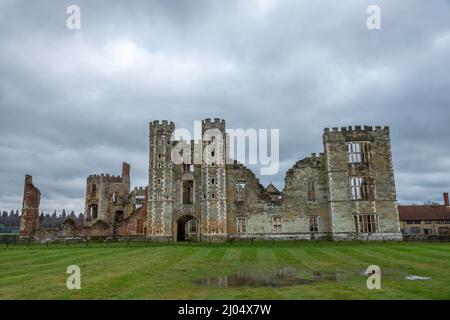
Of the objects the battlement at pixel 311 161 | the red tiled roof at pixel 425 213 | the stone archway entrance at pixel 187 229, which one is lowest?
the stone archway entrance at pixel 187 229

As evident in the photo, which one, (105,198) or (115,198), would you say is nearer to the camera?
(105,198)

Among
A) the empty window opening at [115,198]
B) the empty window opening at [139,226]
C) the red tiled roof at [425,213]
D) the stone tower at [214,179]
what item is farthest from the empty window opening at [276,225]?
the red tiled roof at [425,213]

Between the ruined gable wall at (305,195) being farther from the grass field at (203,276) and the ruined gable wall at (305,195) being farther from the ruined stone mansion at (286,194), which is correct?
the grass field at (203,276)

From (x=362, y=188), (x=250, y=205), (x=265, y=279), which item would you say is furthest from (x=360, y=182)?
(x=265, y=279)

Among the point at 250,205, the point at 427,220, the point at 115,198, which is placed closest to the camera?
the point at 250,205

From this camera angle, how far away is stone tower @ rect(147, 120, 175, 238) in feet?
129

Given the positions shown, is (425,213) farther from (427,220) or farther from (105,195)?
(105,195)

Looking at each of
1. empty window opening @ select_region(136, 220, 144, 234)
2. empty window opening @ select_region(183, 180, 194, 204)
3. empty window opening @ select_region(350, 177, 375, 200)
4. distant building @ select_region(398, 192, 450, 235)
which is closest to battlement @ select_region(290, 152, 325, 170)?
empty window opening @ select_region(350, 177, 375, 200)

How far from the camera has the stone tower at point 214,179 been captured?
1531 inches

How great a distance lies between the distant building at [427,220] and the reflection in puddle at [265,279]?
54.2 meters

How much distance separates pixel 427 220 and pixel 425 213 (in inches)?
57.3

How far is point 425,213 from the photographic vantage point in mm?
62625

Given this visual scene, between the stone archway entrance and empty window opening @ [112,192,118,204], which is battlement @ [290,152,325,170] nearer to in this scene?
the stone archway entrance

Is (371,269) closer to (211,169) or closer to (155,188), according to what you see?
(211,169)
